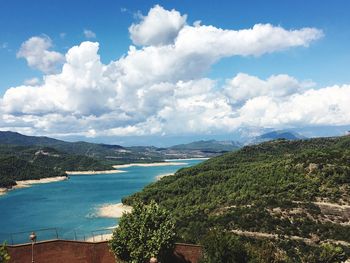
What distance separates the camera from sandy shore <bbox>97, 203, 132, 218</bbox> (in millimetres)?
108375

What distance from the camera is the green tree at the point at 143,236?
3862 cm

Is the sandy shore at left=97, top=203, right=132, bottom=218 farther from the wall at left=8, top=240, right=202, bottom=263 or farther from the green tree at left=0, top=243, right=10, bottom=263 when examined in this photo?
the green tree at left=0, top=243, right=10, bottom=263

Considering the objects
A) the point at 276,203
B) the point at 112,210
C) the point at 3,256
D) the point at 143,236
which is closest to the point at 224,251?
the point at 143,236

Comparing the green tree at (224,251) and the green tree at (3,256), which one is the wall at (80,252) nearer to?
the green tree at (224,251)

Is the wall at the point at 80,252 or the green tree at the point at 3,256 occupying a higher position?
the green tree at the point at 3,256

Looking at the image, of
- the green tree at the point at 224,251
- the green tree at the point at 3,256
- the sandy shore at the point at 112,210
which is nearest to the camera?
the green tree at the point at 3,256

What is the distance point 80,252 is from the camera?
4366 centimetres

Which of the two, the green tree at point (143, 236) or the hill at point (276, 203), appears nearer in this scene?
the green tree at point (143, 236)

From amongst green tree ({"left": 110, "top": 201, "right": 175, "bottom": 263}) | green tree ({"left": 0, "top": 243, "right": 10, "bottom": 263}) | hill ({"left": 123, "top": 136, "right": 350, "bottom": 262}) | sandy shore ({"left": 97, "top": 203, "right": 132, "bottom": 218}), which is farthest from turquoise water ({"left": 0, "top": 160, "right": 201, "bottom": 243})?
green tree ({"left": 0, "top": 243, "right": 10, "bottom": 263})

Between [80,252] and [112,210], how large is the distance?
7225 cm

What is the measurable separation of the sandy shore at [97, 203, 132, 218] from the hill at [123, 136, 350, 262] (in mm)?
6775

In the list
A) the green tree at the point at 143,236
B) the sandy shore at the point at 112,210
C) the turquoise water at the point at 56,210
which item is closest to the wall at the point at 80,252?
the green tree at the point at 143,236

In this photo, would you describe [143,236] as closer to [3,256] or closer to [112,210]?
[3,256]

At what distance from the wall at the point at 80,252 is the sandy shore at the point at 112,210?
61415 mm
